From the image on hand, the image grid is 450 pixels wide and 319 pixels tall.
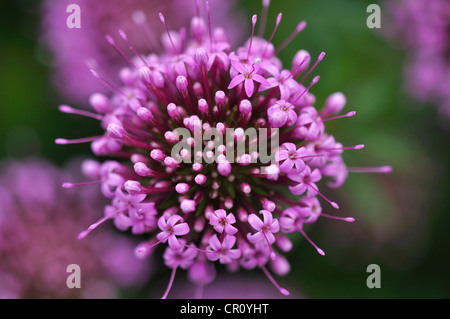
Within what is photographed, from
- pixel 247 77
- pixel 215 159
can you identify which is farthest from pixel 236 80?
pixel 215 159

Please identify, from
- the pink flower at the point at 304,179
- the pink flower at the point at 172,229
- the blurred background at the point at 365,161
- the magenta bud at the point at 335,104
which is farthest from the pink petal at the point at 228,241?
the blurred background at the point at 365,161

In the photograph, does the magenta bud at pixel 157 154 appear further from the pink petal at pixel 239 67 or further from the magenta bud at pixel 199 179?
the pink petal at pixel 239 67

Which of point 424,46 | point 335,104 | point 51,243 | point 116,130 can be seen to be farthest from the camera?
point 424,46

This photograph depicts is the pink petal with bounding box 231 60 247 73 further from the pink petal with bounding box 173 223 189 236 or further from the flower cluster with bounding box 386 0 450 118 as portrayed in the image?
the flower cluster with bounding box 386 0 450 118

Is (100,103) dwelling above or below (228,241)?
above

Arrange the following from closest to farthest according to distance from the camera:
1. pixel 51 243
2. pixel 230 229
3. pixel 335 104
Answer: pixel 230 229 < pixel 335 104 < pixel 51 243

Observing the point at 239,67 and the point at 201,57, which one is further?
the point at 201,57

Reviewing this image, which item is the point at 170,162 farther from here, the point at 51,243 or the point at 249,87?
the point at 51,243
